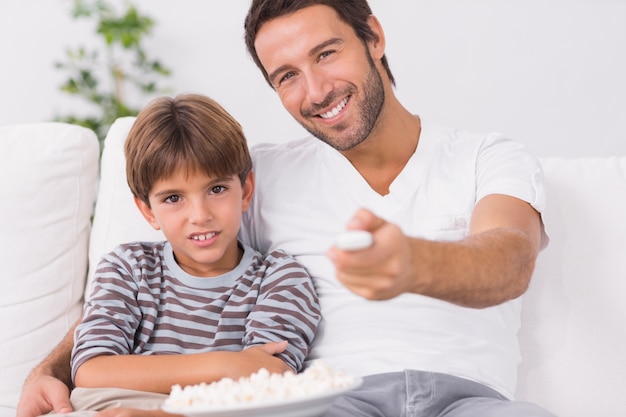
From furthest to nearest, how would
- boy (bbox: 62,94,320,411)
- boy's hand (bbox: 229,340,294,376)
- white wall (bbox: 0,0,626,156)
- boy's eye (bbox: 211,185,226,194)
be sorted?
white wall (bbox: 0,0,626,156), boy's eye (bbox: 211,185,226,194), boy (bbox: 62,94,320,411), boy's hand (bbox: 229,340,294,376)

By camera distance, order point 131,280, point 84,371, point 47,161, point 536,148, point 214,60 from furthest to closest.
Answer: point 214,60 < point 536,148 < point 47,161 < point 131,280 < point 84,371

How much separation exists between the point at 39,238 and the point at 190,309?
1.64 feet

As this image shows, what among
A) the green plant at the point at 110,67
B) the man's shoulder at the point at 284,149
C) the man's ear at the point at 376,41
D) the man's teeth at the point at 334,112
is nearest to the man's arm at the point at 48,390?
the man's shoulder at the point at 284,149

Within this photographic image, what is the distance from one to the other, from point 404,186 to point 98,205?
0.76m

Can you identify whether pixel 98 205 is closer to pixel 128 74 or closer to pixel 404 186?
pixel 404 186

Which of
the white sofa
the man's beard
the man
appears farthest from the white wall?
the man's beard

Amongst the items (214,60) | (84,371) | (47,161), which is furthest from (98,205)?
(214,60)

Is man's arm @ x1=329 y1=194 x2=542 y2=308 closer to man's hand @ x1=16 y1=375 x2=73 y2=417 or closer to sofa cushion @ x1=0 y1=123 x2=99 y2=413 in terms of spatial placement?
man's hand @ x1=16 y1=375 x2=73 y2=417

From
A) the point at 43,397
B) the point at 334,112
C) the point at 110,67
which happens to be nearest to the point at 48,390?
the point at 43,397

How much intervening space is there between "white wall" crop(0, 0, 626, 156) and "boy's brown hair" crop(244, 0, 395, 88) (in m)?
1.30

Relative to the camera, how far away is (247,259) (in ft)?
5.29

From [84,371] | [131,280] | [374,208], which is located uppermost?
[374,208]

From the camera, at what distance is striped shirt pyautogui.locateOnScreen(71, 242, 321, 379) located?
4.80 ft

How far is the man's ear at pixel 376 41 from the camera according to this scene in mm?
1778
